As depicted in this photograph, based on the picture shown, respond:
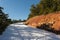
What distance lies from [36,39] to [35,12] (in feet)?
114

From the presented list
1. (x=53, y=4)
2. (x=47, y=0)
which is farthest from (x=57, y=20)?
(x=47, y=0)

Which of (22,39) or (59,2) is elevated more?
(59,2)

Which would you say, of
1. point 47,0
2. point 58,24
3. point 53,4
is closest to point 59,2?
point 53,4

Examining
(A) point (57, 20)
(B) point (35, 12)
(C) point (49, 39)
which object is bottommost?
(C) point (49, 39)

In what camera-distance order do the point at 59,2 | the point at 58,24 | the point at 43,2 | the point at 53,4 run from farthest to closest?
the point at 43,2
the point at 53,4
the point at 59,2
the point at 58,24

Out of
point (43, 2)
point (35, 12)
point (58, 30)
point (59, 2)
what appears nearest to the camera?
point (58, 30)

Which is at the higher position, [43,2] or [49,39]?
[43,2]

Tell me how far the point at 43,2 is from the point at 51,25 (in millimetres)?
20493

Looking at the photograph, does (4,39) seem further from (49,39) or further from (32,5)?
(32,5)

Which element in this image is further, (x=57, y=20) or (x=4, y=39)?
(x=57, y=20)

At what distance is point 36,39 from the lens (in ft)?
33.4

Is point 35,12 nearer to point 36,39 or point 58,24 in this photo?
point 58,24

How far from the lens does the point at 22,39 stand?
1012 centimetres

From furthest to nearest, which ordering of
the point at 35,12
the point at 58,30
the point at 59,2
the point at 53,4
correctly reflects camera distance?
the point at 35,12 < the point at 53,4 < the point at 59,2 < the point at 58,30
